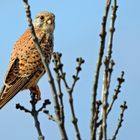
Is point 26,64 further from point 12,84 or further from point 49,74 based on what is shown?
point 49,74

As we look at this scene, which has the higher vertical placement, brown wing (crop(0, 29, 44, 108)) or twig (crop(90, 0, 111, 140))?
brown wing (crop(0, 29, 44, 108))

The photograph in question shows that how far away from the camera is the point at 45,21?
9.86 meters

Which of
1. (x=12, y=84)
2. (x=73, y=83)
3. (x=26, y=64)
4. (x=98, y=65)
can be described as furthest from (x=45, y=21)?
(x=98, y=65)

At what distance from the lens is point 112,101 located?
14.8 ft

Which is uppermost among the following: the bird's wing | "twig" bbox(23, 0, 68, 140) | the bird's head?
the bird's head

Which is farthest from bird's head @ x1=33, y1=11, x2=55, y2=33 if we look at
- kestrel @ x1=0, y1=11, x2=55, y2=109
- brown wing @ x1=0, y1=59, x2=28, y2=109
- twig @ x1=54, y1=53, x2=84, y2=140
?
twig @ x1=54, y1=53, x2=84, y2=140

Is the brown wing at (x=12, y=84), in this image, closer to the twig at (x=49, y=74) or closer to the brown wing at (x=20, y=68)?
the brown wing at (x=20, y=68)

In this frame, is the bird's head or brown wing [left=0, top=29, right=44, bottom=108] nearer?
brown wing [left=0, top=29, right=44, bottom=108]

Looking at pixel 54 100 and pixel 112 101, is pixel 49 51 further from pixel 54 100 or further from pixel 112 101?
pixel 54 100

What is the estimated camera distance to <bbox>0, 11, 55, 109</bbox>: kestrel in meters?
8.04

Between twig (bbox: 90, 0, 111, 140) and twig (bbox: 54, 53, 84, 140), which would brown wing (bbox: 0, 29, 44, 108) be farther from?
twig (bbox: 90, 0, 111, 140)

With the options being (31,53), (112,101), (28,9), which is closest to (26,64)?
(31,53)

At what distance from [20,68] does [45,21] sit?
1599 millimetres

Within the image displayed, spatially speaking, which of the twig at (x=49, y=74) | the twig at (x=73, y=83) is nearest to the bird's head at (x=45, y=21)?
the twig at (x=73, y=83)
